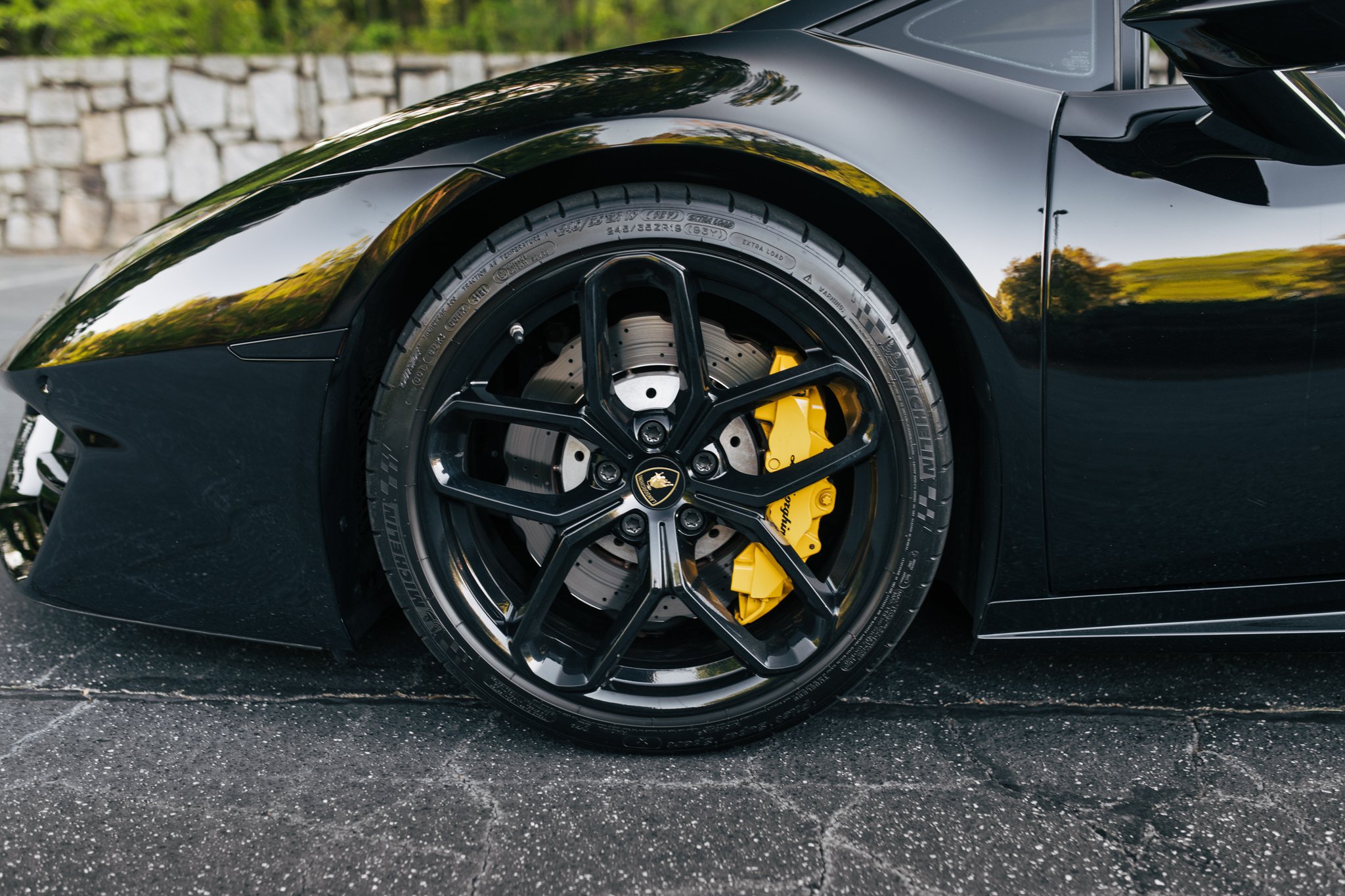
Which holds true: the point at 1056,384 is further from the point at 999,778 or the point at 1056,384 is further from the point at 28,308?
the point at 28,308

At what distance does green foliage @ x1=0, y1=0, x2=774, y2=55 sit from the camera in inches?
361

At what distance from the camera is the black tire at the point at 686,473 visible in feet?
4.49

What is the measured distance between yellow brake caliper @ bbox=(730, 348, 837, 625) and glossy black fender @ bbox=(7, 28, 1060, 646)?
0.22 metres

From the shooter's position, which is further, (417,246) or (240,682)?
(240,682)

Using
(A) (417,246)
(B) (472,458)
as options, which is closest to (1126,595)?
(B) (472,458)

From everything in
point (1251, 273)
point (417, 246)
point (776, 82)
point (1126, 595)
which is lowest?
point (1126, 595)

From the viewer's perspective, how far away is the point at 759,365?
5.02 feet

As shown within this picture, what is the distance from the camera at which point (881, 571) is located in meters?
1.43

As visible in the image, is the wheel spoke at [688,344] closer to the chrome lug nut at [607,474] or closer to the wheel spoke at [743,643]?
the chrome lug nut at [607,474]

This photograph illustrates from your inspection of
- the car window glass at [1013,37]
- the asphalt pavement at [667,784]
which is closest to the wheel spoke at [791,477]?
the asphalt pavement at [667,784]

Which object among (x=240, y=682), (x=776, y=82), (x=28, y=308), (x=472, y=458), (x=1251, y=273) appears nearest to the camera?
(x=1251, y=273)

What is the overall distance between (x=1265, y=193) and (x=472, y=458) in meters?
1.21

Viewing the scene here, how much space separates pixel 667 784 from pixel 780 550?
1.27 feet

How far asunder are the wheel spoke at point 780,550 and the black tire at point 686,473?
0.04 metres
